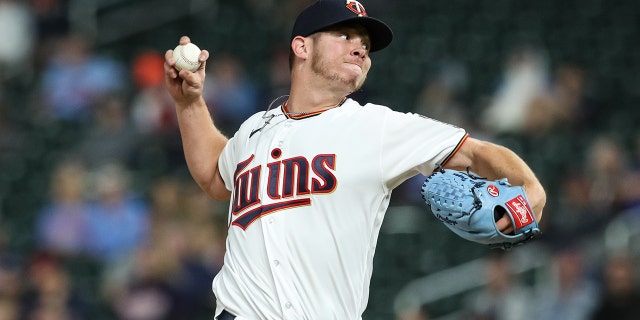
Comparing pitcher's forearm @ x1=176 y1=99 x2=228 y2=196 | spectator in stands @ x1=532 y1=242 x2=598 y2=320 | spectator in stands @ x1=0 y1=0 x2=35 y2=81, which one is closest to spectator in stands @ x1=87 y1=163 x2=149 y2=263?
spectator in stands @ x1=0 y1=0 x2=35 y2=81

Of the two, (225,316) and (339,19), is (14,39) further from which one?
(225,316)

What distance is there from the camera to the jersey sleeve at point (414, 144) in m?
3.84

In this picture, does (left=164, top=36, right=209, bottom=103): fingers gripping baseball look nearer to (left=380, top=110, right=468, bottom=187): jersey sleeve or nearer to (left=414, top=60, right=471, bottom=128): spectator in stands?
(left=380, top=110, right=468, bottom=187): jersey sleeve

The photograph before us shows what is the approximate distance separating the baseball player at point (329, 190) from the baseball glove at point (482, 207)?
12cm

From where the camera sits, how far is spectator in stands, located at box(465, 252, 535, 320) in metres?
7.68

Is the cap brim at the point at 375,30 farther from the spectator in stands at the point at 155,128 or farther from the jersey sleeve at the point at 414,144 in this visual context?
the spectator in stands at the point at 155,128

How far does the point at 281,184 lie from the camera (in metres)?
3.98

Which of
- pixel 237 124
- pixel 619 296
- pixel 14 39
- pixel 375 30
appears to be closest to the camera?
pixel 375 30

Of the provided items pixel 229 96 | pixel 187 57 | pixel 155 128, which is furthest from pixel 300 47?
pixel 229 96

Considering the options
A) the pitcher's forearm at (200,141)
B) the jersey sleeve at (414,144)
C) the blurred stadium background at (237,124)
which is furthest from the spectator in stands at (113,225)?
Result: the jersey sleeve at (414,144)

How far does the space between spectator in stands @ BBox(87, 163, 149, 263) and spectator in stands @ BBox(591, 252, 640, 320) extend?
147 inches

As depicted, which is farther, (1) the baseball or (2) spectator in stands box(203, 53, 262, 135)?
(2) spectator in stands box(203, 53, 262, 135)

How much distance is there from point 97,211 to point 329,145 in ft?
18.2

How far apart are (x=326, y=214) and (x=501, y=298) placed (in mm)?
4093
